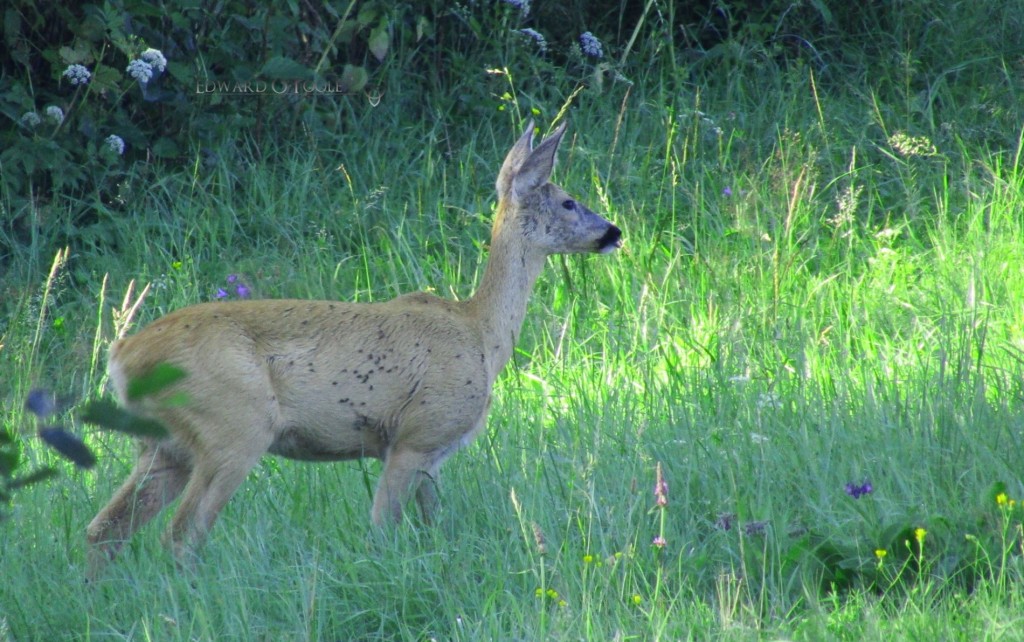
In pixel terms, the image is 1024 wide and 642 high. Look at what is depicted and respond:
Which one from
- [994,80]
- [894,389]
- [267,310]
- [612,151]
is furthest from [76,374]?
[994,80]

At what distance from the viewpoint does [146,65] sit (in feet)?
23.6

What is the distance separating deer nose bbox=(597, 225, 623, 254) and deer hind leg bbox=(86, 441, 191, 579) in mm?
1947

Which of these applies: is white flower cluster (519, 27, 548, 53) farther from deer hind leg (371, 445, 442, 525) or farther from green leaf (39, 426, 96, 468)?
green leaf (39, 426, 96, 468)

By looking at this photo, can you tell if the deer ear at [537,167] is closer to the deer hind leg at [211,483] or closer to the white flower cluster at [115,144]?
the deer hind leg at [211,483]

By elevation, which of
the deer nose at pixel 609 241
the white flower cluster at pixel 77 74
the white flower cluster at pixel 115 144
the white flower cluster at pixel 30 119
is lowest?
the deer nose at pixel 609 241

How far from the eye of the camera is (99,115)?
777 cm

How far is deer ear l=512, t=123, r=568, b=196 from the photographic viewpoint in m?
5.87

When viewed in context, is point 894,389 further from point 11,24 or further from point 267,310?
point 11,24

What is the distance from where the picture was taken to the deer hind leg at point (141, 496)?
188 inches

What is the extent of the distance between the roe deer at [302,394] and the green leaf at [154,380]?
270cm

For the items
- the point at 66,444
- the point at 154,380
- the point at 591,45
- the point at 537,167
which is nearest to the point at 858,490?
the point at 537,167

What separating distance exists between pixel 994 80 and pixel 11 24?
5.83 m

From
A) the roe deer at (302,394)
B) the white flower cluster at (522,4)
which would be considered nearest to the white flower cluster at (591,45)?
the white flower cluster at (522,4)

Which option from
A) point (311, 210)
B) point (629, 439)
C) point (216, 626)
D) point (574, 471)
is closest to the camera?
point (216, 626)
